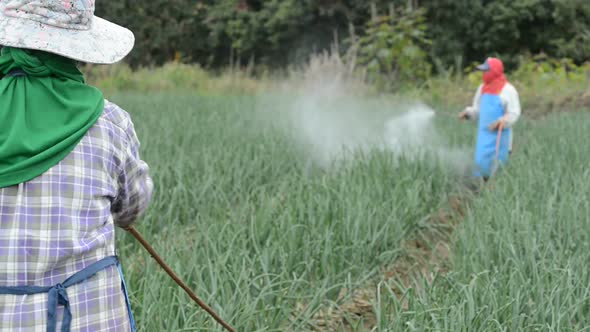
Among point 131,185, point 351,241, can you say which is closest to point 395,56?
point 351,241

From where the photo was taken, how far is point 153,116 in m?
6.60

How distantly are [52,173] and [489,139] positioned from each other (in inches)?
159

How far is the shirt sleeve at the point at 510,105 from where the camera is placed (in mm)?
4891

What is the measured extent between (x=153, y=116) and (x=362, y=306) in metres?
4.30

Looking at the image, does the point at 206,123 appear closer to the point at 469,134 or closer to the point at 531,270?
the point at 469,134

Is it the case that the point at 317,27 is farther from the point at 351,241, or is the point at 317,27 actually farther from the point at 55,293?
the point at 55,293

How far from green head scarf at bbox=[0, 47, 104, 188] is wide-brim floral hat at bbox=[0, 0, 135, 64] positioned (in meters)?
0.03

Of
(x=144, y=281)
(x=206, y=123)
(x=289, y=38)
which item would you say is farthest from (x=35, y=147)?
(x=289, y=38)

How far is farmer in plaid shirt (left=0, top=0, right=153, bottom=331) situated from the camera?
1.32 metres

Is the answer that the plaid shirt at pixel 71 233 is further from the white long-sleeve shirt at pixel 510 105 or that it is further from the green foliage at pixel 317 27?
the green foliage at pixel 317 27

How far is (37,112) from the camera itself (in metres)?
1.33

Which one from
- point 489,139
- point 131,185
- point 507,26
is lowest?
point 507,26

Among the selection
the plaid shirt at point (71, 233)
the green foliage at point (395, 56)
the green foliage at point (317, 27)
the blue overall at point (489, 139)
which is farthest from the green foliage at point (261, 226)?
the green foliage at point (317, 27)

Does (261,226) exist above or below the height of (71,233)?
below
